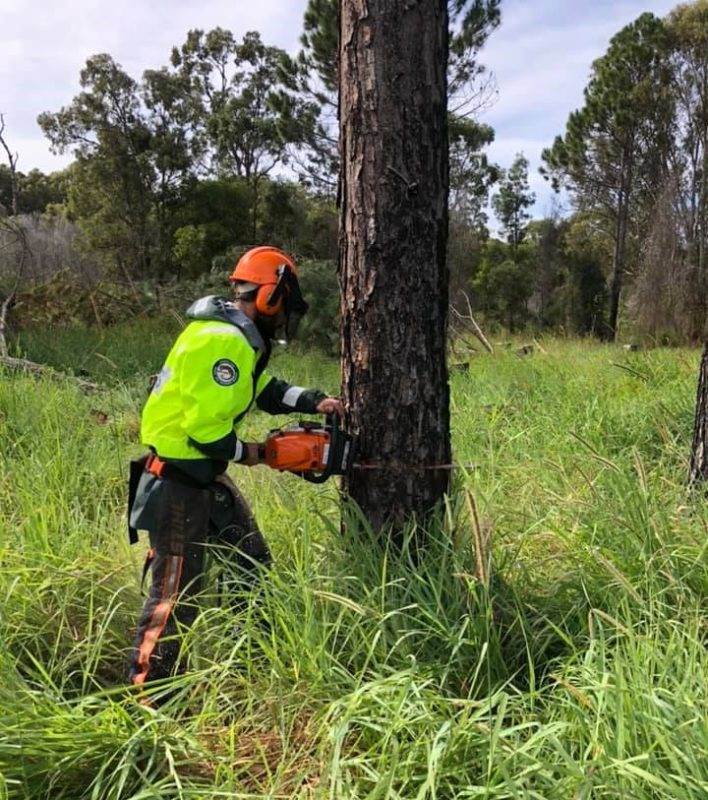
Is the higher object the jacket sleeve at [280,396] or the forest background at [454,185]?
the forest background at [454,185]

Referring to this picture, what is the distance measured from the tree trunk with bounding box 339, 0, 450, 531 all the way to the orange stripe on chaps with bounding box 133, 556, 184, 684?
28.7 inches

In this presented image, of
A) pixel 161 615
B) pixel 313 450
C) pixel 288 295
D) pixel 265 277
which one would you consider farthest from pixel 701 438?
pixel 161 615

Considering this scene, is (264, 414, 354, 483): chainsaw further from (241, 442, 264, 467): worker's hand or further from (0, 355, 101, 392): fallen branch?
(0, 355, 101, 392): fallen branch

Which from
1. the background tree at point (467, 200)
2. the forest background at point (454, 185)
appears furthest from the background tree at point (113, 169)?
the background tree at point (467, 200)

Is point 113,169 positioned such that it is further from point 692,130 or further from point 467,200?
point 692,130

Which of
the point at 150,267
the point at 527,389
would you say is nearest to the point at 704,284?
the point at 527,389

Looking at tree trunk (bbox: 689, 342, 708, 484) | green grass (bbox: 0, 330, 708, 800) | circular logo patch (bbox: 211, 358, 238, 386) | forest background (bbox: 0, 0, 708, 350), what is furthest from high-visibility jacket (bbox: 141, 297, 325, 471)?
forest background (bbox: 0, 0, 708, 350)

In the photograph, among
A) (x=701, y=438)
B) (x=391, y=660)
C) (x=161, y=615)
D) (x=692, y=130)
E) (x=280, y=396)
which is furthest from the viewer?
(x=692, y=130)

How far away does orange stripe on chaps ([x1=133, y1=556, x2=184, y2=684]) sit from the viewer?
7.35ft

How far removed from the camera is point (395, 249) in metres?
2.44

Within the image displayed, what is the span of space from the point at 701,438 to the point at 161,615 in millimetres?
2570

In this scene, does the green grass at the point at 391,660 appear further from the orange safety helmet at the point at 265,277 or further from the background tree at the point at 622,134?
the background tree at the point at 622,134

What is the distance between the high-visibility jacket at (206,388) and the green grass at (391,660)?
519 millimetres

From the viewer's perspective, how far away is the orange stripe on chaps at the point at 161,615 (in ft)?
7.35
